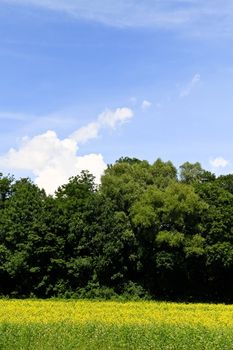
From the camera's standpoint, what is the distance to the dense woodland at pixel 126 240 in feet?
152

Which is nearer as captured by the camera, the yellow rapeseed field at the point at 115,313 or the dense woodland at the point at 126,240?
the yellow rapeseed field at the point at 115,313

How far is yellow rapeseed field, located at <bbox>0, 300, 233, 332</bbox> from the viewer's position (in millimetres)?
28438

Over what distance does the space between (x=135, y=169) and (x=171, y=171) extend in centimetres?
303

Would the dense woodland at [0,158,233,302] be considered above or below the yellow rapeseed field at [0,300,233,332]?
above

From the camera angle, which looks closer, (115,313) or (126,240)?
(115,313)

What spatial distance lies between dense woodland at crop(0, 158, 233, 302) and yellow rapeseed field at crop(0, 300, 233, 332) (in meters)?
7.20

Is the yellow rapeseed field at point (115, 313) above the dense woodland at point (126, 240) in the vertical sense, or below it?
below

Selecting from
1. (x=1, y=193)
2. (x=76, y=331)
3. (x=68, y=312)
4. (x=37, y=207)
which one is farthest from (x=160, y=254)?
(x=76, y=331)

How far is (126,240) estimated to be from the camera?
4784 centimetres

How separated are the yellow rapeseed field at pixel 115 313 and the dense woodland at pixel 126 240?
Result: 23.6 feet

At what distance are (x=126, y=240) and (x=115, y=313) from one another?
1531cm

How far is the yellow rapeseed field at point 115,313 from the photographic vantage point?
28438mm

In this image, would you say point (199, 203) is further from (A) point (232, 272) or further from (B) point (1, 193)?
(B) point (1, 193)

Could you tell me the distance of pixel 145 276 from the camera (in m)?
49.3
